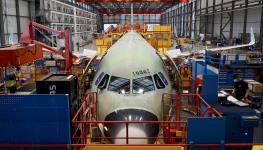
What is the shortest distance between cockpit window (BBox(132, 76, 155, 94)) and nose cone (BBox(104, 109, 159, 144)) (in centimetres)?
114

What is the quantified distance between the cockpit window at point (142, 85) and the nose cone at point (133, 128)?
114cm

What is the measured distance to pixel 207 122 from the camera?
8852mm

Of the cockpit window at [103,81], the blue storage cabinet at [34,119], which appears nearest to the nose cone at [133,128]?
the blue storage cabinet at [34,119]

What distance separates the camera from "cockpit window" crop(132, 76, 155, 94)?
10953 millimetres

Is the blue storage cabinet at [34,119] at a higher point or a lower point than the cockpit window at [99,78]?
lower

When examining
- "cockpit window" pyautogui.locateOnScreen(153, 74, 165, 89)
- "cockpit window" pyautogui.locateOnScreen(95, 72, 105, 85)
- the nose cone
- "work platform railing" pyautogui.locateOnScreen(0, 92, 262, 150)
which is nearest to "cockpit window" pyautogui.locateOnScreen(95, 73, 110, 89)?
"cockpit window" pyautogui.locateOnScreen(95, 72, 105, 85)

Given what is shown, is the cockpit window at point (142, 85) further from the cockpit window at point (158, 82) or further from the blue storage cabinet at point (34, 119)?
the blue storage cabinet at point (34, 119)

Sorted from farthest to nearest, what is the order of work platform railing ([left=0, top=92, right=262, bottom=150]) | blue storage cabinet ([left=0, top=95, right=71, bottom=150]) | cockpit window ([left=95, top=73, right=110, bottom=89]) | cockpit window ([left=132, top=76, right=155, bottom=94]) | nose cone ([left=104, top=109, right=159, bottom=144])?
cockpit window ([left=95, top=73, right=110, bottom=89]) → cockpit window ([left=132, top=76, right=155, bottom=94]) → nose cone ([left=104, top=109, right=159, bottom=144]) → blue storage cabinet ([left=0, top=95, right=71, bottom=150]) → work platform railing ([left=0, top=92, right=262, bottom=150])

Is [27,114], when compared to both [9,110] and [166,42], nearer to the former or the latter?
[9,110]

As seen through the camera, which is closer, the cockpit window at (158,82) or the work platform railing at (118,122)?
the work platform railing at (118,122)

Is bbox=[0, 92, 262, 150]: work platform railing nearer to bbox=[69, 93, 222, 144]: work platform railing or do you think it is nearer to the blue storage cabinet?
bbox=[69, 93, 222, 144]: work platform railing

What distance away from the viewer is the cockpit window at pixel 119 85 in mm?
10953

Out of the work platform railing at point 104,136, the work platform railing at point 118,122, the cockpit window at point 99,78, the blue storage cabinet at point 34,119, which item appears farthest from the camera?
the cockpit window at point 99,78

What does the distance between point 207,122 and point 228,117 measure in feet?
10.8
